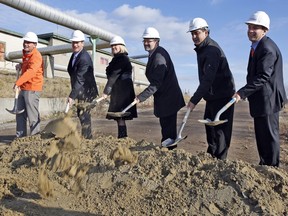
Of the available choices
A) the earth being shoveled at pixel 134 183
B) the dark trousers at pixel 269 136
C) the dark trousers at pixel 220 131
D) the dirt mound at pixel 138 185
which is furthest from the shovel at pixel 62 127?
the dark trousers at pixel 269 136

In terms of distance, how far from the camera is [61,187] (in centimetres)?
344

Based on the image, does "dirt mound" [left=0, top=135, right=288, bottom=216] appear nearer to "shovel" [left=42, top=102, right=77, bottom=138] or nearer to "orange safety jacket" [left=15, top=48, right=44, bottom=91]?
"shovel" [left=42, top=102, right=77, bottom=138]

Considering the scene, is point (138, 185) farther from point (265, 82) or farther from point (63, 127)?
point (63, 127)

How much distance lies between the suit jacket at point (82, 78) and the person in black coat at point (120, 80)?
0.44m

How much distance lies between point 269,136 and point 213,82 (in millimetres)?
973

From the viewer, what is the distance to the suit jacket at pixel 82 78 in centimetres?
558

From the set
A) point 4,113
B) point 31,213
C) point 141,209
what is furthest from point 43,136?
point 4,113

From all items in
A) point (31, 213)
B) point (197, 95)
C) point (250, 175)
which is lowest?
point (31, 213)

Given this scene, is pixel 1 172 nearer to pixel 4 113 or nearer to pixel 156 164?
pixel 156 164

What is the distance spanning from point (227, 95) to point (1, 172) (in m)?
2.80

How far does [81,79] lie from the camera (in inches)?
220

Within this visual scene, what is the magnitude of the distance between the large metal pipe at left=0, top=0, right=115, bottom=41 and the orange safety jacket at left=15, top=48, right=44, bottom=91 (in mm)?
3877

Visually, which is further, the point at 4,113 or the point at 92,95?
the point at 4,113

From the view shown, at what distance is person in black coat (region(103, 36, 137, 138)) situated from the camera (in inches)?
211
